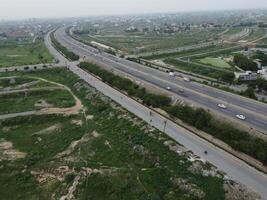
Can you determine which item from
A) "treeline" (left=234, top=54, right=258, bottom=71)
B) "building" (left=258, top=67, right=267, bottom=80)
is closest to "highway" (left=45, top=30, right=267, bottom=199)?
"building" (left=258, top=67, right=267, bottom=80)

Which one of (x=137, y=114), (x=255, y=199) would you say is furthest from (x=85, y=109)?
(x=255, y=199)

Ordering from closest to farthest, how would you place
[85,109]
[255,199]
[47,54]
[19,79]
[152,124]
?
[255,199], [152,124], [85,109], [19,79], [47,54]

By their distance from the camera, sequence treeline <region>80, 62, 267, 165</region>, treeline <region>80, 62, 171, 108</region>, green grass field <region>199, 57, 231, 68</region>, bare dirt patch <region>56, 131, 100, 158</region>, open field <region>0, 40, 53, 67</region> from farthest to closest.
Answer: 1. open field <region>0, 40, 53, 67</region>
2. green grass field <region>199, 57, 231, 68</region>
3. treeline <region>80, 62, 171, 108</region>
4. bare dirt patch <region>56, 131, 100, 158</region>
5. treeline <region>80, 62, 267, 165</region>

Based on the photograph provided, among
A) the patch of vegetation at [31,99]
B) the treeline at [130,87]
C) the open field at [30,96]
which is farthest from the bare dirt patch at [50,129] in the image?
the treeline at [130,87]

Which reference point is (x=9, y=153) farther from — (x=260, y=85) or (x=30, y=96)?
(x=260, y=85)

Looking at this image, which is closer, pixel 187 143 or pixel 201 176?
pixel 201 176

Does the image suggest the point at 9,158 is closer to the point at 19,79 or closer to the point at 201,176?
the point at 201,176

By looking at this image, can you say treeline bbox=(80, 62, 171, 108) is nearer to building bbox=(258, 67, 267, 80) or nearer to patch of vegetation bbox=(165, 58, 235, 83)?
patch of vegetation bbox=(165, 58, 235, 83)
